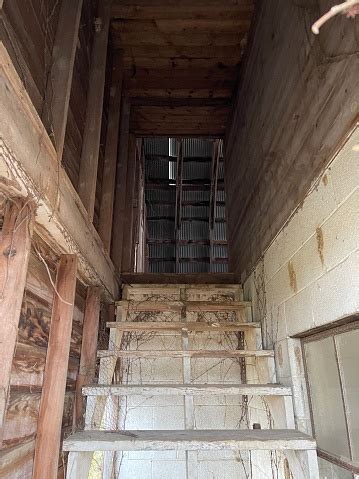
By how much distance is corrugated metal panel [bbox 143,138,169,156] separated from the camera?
8.32 meters

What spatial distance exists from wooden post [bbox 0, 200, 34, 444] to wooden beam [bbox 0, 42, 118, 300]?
70 mm

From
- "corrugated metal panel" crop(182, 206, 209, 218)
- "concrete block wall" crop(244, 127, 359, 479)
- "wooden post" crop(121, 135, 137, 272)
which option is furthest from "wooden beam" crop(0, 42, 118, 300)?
"corrugated metal panel" crop(182, 206, 209, 218)

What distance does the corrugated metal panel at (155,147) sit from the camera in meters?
8.32

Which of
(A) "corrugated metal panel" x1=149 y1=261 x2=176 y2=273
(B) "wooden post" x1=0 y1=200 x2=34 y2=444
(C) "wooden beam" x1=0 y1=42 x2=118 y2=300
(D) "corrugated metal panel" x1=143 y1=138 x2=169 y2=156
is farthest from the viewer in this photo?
(A) "corrugated metal panel" x1=149 y1=261 x2=176 y2=273

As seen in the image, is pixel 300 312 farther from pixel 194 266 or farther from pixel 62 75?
pixel 194 266

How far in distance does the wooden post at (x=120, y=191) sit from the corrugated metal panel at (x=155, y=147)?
170 inches

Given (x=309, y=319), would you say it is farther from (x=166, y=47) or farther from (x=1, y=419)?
(x=166, y=47)

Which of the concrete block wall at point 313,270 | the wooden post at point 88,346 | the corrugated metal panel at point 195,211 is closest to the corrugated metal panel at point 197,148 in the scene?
the corrugated metal panel at point 195,211

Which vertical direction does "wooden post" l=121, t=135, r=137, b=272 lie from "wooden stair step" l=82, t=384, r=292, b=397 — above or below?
above

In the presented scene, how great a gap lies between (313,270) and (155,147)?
7.19 m

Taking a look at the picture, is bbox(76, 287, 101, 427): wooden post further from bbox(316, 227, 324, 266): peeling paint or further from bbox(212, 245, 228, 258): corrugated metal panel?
bbox(212, 245, 228, 258): corrugated metal panel

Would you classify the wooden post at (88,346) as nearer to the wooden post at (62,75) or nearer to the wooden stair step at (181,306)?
the wooden stair step at (181,306)

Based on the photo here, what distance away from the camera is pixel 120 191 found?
11.5 ft

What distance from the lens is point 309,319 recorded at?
1.68 metres
